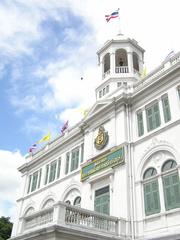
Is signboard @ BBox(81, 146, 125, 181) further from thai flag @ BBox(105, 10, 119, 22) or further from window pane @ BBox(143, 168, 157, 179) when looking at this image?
thai flag @ BBox(105, 10, 119, 22)

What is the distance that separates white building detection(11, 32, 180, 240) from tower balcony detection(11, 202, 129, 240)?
0.13 feet

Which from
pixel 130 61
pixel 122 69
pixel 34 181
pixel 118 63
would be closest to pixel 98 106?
pixel 122 69

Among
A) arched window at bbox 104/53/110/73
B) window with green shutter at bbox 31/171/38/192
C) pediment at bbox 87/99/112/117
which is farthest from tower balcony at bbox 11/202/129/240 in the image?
arched window at bbox 104/53/110/73

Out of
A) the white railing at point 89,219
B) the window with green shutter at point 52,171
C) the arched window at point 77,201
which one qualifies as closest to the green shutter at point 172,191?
the white railing at point 89,219

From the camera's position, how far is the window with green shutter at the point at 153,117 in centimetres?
1561

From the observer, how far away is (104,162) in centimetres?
1712

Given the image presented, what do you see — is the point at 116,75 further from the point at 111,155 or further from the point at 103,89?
the point at 111,155

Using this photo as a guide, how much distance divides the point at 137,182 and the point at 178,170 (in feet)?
8.32

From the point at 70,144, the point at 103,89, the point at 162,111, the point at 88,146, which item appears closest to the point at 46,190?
the point at 70,144

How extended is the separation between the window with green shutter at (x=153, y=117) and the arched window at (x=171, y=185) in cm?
230

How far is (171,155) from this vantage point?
46.3 feet

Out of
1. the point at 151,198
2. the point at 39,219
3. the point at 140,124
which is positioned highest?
the point at 140,124

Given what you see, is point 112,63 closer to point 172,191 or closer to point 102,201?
point 102,201

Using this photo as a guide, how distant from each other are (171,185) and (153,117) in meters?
4.06
